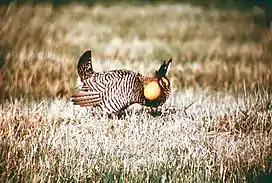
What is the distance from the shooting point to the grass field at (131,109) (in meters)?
1.85

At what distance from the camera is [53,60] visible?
2.59 m

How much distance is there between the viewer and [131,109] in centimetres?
214

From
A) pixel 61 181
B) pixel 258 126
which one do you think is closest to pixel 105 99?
pixel 61 181

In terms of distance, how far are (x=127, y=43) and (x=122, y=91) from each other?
3.50 feet

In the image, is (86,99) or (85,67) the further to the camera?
(85,67)

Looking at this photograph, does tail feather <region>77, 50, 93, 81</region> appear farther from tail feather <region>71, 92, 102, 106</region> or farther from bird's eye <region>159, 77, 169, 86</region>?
bird's eye <region>159, 77, 169, 86</region>

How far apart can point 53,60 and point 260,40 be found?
1188 mm

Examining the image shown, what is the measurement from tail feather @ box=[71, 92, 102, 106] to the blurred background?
0.61ft

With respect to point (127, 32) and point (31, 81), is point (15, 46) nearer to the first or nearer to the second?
point (31, 81)

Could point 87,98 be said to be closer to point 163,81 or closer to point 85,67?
point 85,67

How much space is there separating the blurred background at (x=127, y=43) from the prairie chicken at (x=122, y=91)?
0.23m

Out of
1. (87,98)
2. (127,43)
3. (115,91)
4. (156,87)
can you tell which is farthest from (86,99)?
(127,43)

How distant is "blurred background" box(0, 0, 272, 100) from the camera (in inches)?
96.4

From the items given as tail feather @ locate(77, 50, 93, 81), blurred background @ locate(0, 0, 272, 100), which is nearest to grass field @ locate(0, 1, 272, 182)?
blurred background @ locate(0, 0, 272, 100)
